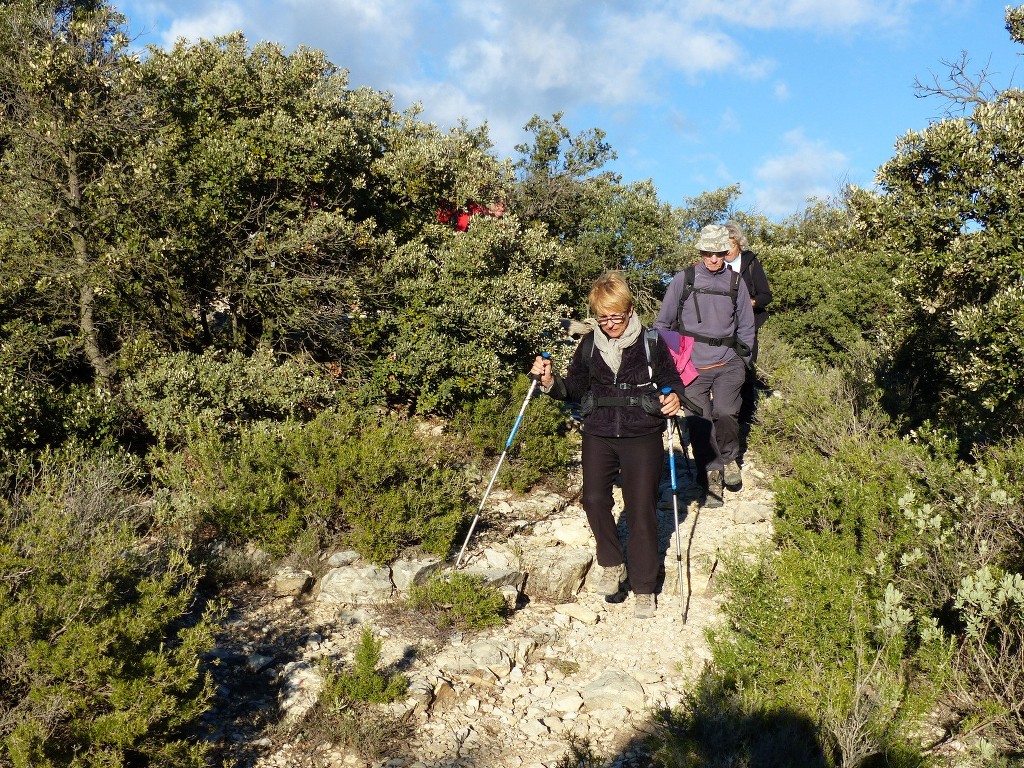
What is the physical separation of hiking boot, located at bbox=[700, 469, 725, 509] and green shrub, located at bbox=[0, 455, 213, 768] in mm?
4883

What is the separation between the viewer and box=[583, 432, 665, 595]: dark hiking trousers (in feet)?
16.6

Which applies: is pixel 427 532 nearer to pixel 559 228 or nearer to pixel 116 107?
pixel 116 107

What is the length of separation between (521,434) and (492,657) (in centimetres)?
356

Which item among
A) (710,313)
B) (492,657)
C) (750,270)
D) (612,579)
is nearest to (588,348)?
(612,579)

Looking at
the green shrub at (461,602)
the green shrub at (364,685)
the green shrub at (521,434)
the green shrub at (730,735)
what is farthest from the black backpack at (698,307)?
the green shrub at (364,685)

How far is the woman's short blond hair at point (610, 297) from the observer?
4.93 meters

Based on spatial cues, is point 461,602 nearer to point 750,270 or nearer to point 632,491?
point 632,491

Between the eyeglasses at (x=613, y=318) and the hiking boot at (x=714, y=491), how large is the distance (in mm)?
2836

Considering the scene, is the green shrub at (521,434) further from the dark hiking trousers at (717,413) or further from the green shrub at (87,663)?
the green shrub at (87,663)

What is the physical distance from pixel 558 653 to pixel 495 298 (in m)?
5.15

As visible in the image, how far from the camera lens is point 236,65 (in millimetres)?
9070

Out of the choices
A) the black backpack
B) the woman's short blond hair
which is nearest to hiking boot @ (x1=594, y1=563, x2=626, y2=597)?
the woman's short blond hair

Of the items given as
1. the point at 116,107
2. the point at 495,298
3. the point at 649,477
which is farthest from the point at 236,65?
the point at 649,477

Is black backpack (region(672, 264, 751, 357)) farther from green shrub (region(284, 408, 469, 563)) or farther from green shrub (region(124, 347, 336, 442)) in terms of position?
green shrub (region(124, 347, 336, 442))
